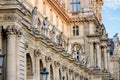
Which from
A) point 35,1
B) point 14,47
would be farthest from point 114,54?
point 14,47

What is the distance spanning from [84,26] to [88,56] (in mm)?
5074

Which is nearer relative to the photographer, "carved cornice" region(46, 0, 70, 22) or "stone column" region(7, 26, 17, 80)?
"stone column" region(7, 26, 17, 80)

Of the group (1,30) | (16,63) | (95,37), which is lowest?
(16,63)

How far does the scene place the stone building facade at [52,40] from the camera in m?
27.9

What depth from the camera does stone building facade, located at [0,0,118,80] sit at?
27891 millimetres

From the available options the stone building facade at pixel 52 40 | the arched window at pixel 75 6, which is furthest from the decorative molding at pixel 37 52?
the arched window at pixel 75 6

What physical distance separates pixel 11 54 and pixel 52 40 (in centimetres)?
1437

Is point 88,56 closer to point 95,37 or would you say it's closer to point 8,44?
point 95,37

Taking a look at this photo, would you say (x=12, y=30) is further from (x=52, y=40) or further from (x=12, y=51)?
(x=52, y=40)

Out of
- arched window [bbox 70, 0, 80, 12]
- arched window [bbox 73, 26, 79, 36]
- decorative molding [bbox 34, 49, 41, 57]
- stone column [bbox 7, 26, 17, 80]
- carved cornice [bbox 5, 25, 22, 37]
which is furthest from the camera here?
arched window [bbox 70, 0, 80, 12]

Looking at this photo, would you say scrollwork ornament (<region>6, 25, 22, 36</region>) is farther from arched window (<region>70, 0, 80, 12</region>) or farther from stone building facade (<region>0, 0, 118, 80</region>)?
arched window (<region>70, 0, 80, 12</region>)

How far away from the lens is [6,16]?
2797 centimetres

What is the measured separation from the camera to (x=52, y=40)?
41781 millimetres

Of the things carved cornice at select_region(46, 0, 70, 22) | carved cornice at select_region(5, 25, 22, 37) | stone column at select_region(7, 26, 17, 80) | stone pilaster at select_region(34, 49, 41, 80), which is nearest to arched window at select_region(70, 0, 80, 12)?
carved cornice at select_region(46, 0, 70, 22)
